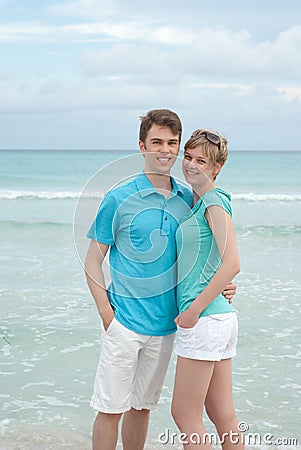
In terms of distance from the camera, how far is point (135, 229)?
9.07ft

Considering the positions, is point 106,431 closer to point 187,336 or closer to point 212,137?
point 187,336

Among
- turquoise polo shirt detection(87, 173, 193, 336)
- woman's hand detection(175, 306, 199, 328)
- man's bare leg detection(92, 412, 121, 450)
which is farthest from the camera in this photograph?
man's bare leg detection(92, 412, 121, 450)

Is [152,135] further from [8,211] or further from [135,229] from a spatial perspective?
[8,211]

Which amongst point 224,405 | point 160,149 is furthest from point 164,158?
point 224,405

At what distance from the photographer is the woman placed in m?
2.64

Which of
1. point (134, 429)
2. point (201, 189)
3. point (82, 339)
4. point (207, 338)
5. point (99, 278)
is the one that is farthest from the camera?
point (82, 339)

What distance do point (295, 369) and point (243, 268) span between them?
415 cm

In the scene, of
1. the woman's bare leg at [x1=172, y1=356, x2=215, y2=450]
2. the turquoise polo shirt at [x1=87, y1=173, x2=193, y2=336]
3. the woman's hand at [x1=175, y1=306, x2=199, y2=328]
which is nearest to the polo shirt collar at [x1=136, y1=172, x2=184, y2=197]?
the turquoise polo shirt at [x1=87, y1=173, x2=193, y2=336]

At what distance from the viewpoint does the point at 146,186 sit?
2.82 meters

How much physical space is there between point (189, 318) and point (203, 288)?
14cm

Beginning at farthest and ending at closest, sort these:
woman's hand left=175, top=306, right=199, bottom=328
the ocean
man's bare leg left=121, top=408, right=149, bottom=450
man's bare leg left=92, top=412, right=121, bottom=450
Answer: the ocean → man's bare leg left=121, top=408, right=149, bottom=450 → man's bare leg left=92, top=412, right=121, bottom=450 → woman's hand left=175, top=306, right=199, bottom=328

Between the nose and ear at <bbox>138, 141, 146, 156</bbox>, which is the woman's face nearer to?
the nose

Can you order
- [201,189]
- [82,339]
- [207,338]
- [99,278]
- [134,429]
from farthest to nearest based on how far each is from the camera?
[82,339]
[134,429]
[99,278]
[201,189]
[207,338]

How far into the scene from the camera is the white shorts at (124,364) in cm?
282
